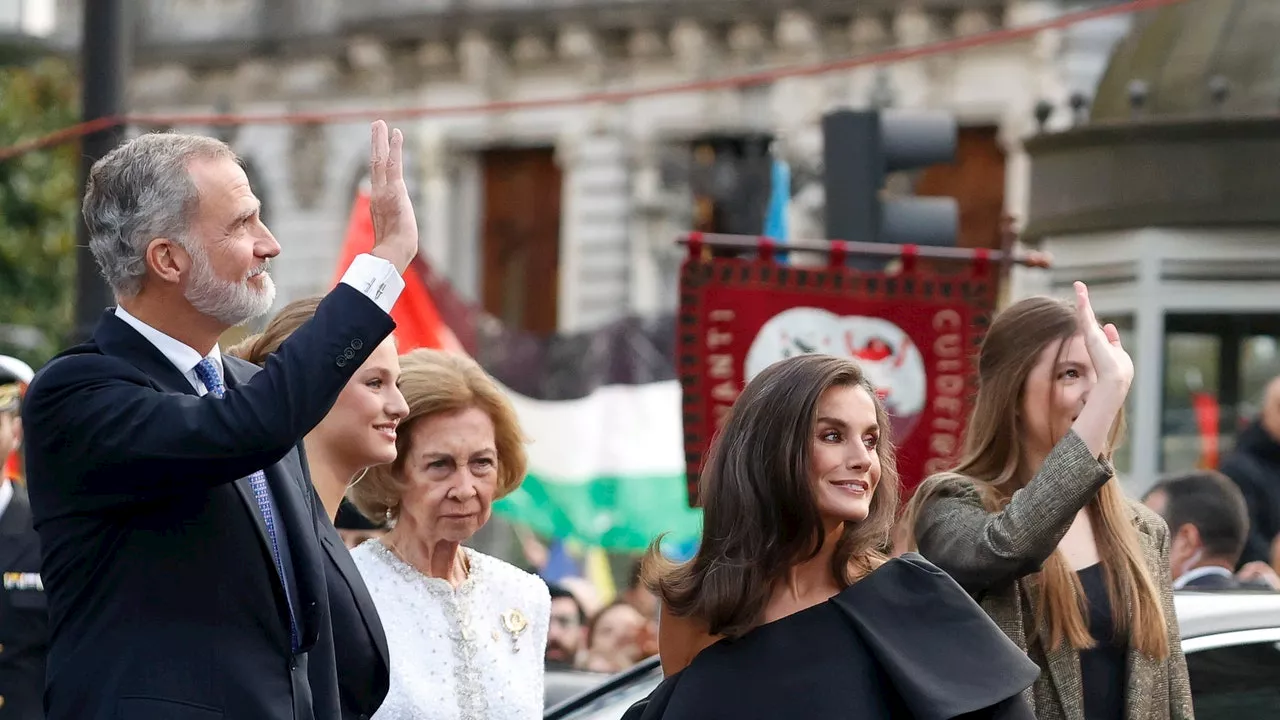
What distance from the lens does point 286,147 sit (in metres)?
26.0

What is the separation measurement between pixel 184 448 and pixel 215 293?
28 centimetres

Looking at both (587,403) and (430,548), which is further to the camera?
(587,403)

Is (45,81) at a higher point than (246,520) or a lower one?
higher

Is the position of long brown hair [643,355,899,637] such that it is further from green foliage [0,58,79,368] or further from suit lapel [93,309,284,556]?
green foliage [0,58,79,368]

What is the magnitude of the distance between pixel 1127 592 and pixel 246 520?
1689 millimetres

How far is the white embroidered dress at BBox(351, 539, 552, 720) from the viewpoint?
4.30 m

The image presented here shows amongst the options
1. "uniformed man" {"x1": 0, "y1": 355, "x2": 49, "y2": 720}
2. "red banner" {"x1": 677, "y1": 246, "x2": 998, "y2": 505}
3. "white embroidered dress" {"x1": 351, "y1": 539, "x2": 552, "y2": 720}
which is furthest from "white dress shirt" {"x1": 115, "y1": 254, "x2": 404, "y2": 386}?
"red banner" {"x1": 677, "y1": 246, "x2": 998, "y2": 505}

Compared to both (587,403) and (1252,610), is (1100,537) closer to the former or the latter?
(1252,610)

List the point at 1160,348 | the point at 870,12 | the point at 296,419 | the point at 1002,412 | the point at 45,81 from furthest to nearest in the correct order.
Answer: the point at 45,81 < the point at 870,12 < the point at 1160,348 < the point at 1002,412 < the point at 296,419

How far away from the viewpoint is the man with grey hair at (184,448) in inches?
126

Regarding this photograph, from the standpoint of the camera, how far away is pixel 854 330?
7621 millimetres

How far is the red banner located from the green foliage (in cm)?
1609

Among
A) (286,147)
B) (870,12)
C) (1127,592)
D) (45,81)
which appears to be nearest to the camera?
(1127,592)

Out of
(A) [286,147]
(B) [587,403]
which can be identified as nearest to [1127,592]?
(B) [587,403]
